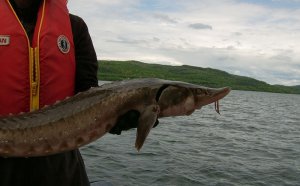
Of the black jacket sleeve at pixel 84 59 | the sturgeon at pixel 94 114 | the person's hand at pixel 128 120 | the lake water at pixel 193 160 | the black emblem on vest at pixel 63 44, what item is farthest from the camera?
the lake water at pixel 193 160

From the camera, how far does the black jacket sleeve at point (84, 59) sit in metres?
4.64

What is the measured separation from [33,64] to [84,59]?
586mm

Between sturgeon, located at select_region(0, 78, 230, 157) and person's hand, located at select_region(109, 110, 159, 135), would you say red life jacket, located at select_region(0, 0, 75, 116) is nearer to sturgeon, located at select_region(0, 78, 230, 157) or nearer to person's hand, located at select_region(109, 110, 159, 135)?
sturgeon, located at select_region(0, 78, 230, 157)

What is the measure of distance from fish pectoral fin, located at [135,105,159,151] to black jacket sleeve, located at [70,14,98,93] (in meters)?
0.88

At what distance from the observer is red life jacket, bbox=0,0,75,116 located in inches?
166

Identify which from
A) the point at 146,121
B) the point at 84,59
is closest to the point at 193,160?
the point at 84,59

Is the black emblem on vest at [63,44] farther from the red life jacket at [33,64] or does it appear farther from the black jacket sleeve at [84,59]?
the black jacket sleeve at [84,59]

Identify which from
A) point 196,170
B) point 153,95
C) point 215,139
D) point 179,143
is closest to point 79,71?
point 153,95

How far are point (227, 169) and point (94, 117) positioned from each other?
14.7 meters

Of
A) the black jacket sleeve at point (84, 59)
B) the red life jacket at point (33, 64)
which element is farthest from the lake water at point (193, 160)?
the red life jacket at point (33, 64)

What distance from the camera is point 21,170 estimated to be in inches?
157

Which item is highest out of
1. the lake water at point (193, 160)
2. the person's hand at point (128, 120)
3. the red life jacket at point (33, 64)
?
the red life jacket at point (33, 64)

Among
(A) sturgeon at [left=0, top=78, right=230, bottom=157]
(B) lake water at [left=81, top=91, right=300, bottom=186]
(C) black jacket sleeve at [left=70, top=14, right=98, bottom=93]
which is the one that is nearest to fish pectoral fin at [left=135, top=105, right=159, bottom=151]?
(A) sturgeon at [left=0, top=78, right=230, bottom=157]

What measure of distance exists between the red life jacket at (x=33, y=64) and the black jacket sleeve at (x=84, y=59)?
130mm
